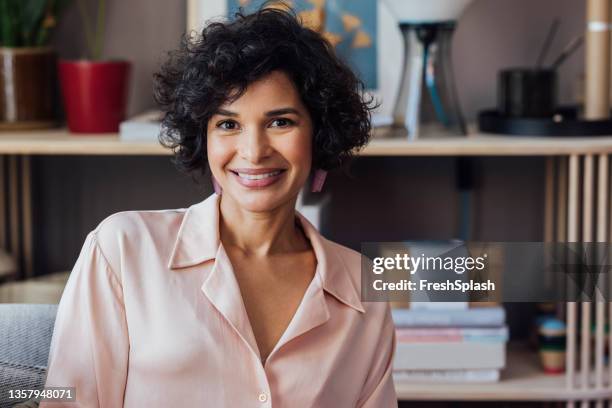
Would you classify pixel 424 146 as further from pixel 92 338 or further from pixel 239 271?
pixel 92 338

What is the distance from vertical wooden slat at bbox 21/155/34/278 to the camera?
2307 mm

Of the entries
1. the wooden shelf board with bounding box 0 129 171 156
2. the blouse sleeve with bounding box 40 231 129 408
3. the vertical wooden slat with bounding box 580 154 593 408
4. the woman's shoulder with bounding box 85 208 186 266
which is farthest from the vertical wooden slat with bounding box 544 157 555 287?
the blouse sleeve with bounding box 40 231 129 408

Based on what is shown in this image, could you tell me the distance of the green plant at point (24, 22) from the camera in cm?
208

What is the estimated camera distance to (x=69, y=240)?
2.35 meters

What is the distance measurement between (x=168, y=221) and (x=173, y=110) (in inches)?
6.0

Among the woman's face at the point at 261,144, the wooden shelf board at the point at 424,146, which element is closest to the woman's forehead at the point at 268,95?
the woman's face at the point at 261,144

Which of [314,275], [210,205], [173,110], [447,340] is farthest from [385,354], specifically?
[447,340]

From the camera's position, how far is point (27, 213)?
2.32 meters

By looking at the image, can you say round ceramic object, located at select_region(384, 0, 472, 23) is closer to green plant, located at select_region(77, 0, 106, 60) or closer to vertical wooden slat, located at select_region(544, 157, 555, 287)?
vertical wooden slat, located at select_region(544, 157, 555, 287)

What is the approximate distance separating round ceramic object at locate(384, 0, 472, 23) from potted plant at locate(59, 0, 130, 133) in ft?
1.84

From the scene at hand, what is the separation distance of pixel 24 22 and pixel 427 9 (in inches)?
32.1

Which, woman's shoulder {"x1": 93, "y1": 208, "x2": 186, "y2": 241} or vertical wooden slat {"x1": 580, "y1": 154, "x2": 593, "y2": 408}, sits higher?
woman's shoulder {"x1": 93, "y1": 208, "x2": 186, "y2": 241}

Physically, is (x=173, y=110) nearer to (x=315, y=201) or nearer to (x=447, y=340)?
(x=315, y=201)

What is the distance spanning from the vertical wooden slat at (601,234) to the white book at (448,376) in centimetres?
20
